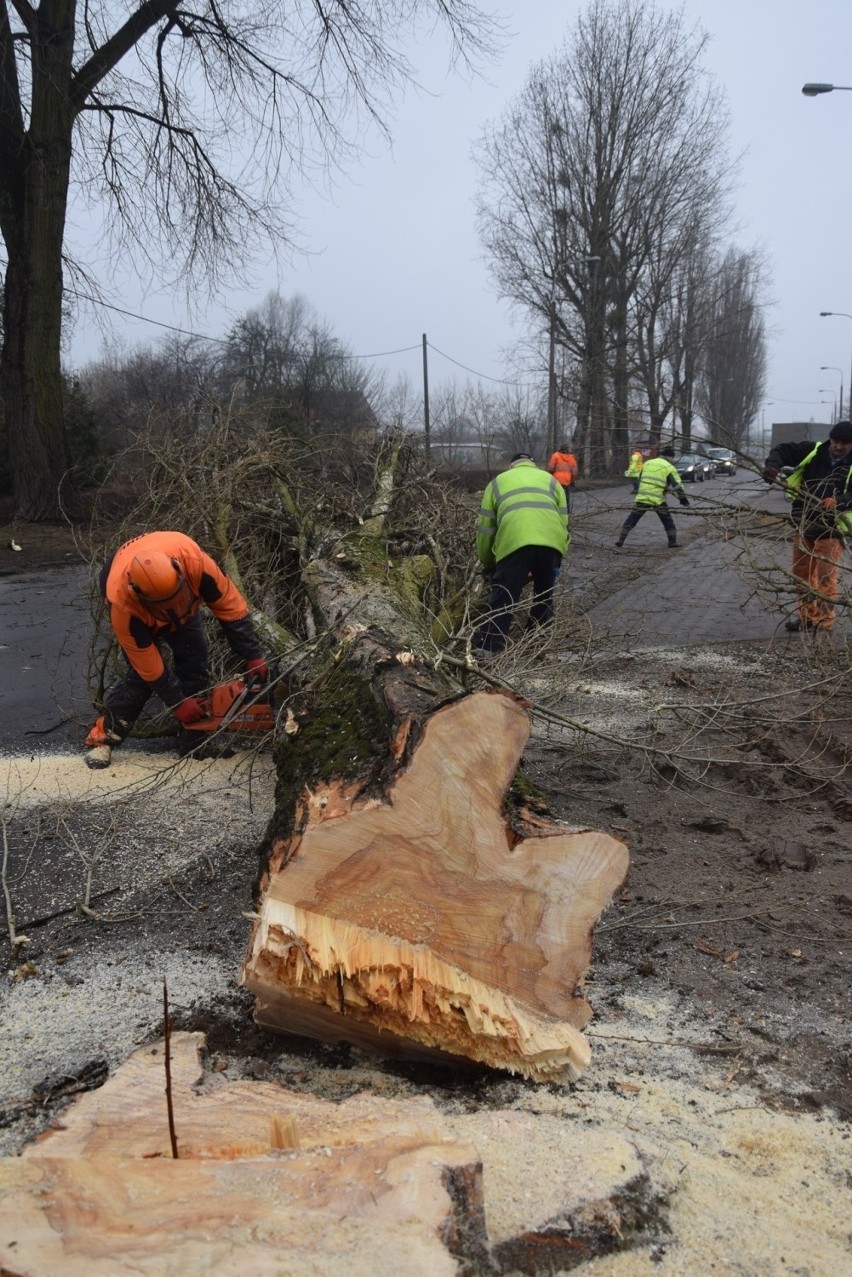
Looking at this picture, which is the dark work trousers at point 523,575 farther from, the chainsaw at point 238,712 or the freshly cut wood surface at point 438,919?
the freshly cut wood surface at point 438,919

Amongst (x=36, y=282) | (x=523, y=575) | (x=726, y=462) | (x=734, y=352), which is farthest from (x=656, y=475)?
(x=734, y=352)

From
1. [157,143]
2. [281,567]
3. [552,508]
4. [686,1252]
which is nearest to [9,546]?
[157,143]

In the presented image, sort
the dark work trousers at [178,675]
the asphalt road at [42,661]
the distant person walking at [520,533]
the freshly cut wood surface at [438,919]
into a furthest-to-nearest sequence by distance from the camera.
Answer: the distant person walking at [520,533]
the asphalt road at [42,661]
the dark work trousers at [178,675]
the freshly cut wood surface at [438,919]

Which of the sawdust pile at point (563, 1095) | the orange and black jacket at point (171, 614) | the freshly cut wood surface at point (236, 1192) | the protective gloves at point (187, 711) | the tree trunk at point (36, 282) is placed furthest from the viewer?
the tree trunk at point (36, 282)

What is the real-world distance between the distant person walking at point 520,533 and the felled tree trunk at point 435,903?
10.7ft

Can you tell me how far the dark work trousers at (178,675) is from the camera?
15.2 feet

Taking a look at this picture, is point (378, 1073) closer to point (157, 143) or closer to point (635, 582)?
point (635, 582)

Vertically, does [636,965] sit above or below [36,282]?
below

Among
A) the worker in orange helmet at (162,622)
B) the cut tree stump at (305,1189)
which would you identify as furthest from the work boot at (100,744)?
the cut tree stump at (305,1189)

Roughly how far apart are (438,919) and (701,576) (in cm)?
866

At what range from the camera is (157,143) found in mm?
12680

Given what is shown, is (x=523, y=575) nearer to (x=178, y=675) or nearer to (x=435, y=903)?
(x=178, y=675)

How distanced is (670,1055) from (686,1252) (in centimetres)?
62

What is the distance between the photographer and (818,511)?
232 inches
